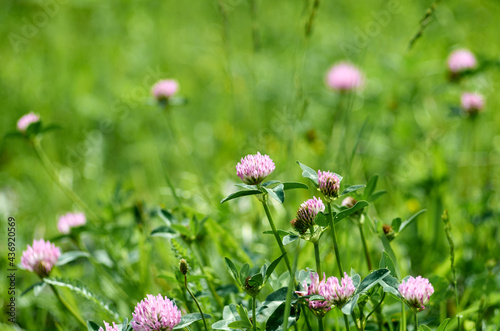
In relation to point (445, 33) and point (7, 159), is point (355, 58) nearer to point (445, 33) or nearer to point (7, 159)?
point (445, 33)

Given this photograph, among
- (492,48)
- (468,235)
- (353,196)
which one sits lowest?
(353,196)

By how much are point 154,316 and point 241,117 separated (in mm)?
1734

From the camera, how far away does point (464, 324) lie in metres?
1.13

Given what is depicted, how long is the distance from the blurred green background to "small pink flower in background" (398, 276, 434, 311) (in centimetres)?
39

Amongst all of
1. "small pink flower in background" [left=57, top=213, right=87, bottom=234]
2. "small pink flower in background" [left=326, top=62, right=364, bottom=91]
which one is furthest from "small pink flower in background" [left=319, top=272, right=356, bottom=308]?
"small pink flower in background" [left=326, top=62, right=364, bottom=91]

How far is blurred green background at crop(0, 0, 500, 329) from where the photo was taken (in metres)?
1.58

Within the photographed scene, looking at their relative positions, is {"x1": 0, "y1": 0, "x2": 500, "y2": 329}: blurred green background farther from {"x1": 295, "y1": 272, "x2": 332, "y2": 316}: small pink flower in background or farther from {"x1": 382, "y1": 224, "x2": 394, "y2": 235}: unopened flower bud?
{"x1": 295, "y1": 272, "x2": 332, "y2": 316}: small pink flower in background

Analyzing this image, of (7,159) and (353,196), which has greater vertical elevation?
(7,159)

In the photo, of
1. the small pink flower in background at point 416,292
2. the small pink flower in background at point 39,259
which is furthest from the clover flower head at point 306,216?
the small pink flower in background at point 39,259

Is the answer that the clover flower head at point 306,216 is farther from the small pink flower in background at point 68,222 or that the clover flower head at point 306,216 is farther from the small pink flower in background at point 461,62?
Result: the small pink flower in background at point 461,62

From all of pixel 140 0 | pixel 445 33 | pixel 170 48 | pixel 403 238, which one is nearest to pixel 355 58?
pixel 445 33

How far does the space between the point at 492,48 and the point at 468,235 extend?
144 cm

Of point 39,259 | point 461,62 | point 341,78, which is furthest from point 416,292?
point 341,78

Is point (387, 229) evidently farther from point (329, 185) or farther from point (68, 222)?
point (68, 222)
